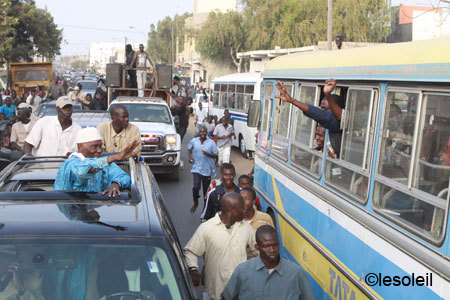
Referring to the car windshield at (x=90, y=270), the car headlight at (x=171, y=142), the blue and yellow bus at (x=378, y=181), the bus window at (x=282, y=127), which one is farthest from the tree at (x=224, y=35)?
the car windshield at (x=90, y=270)

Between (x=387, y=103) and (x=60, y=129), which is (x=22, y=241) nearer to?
(x=387, y=103)

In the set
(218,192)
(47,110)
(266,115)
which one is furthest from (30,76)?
(218,192)

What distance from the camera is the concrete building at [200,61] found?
53.7 m

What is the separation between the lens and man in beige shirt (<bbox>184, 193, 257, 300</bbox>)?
4.66 meters

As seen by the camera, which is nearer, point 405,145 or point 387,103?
point 405,145

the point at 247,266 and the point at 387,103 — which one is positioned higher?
the point at 387,103

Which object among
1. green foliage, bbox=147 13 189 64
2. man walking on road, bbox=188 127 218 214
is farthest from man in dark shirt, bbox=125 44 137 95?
green foliage, bbox=147 13 189 64

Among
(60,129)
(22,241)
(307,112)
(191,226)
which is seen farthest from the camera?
(191,226)

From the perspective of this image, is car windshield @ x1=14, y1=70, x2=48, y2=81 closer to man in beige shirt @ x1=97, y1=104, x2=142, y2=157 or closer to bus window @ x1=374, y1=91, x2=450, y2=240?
man in beige shirt @ x1=97, y1=104, x2=142, y2=157

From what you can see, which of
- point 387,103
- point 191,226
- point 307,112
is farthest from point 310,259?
point 191,226

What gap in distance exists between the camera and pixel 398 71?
155 inches

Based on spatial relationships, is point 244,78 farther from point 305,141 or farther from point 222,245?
point 222,245

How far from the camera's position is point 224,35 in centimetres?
4812

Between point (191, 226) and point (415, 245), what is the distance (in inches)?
263
